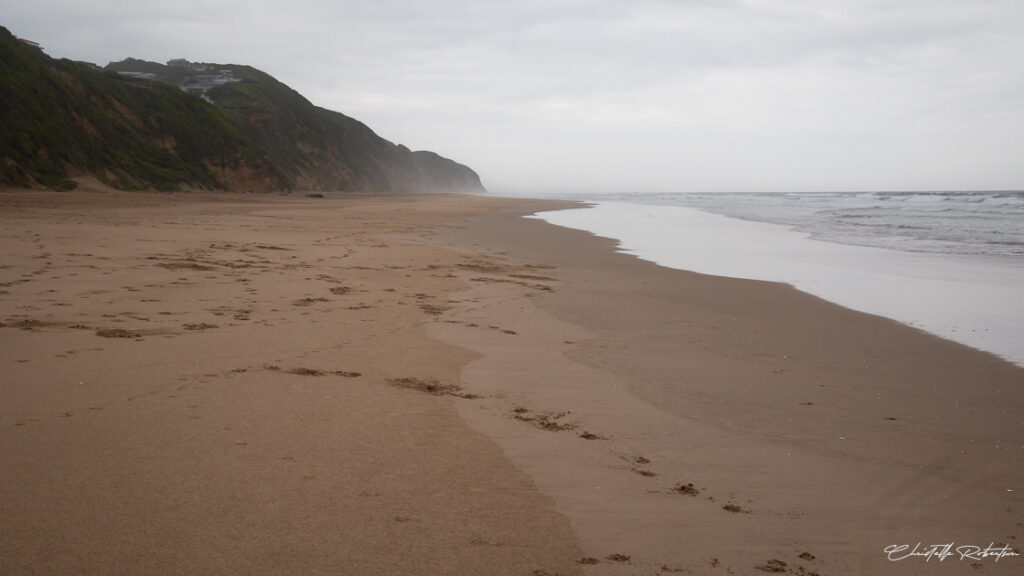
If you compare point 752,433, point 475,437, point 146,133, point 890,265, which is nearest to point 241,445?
point 475,437

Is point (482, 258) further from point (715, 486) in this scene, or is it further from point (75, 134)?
point (75, 134)

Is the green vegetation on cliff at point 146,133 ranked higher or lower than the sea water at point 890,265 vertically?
higher

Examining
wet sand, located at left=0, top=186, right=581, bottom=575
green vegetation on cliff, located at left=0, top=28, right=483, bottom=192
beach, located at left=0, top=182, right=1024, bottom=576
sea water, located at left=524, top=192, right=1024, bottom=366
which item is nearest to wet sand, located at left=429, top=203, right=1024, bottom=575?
beach, located at left=0, top=182, right=1024, bottom=576

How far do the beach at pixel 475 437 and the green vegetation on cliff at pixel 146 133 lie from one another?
2178 centimetres

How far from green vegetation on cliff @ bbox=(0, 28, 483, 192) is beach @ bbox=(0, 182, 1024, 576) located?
21777 millimetres

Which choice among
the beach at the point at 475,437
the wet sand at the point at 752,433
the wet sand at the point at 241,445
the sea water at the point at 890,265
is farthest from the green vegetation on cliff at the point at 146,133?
the wet sand at the point at 752,433

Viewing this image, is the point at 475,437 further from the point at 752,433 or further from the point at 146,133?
the point at 146,133

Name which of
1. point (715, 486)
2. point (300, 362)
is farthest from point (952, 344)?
point (300, 362)

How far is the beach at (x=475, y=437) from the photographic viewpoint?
226cm

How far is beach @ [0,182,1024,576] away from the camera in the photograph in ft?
7.42

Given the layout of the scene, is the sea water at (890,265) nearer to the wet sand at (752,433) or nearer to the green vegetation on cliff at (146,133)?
the wet sand at (752,433)

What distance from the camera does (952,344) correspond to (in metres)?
5.97

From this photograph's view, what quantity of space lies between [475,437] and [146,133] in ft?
117

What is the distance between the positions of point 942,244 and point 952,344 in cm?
Result: 1310
